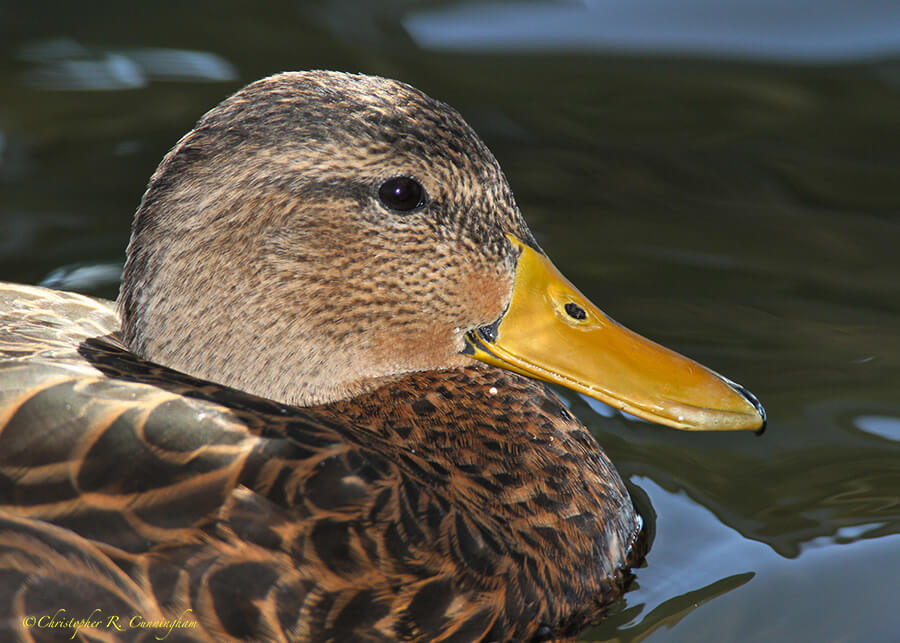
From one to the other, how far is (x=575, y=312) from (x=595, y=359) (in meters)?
0.15

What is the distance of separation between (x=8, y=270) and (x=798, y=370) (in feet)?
9.67

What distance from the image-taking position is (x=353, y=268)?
3629 millimetres

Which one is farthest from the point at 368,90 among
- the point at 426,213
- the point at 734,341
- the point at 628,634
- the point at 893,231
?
the point at 893,231

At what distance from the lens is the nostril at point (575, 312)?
144 inches

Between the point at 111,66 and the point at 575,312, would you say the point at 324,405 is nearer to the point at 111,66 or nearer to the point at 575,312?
the point at 575,312

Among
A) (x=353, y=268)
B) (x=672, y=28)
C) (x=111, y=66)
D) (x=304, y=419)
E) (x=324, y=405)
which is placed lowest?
(x=324, y=405)

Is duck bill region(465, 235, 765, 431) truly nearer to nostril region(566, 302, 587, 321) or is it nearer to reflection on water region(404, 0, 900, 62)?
nostril region(566, 302, 587, 321)

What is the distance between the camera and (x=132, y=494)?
298cm

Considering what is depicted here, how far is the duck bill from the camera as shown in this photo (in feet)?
11.6

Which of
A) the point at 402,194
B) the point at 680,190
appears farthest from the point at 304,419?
the point at 680,190

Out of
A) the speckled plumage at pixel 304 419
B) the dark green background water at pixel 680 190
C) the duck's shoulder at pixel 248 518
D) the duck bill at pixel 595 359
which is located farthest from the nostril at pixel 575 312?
the dark green background water at pixel 680 190

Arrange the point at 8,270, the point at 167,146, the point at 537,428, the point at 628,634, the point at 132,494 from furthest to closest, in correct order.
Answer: the point at 167,146 < the point at 8,270 < the point at 537,428 < the point at 628,634 < the point at 132,494

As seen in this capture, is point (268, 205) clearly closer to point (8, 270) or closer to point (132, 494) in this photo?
point (132, 494)

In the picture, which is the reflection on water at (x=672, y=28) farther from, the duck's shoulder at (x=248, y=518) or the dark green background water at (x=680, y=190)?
the duck's shoulder at (x=248, y=518)
